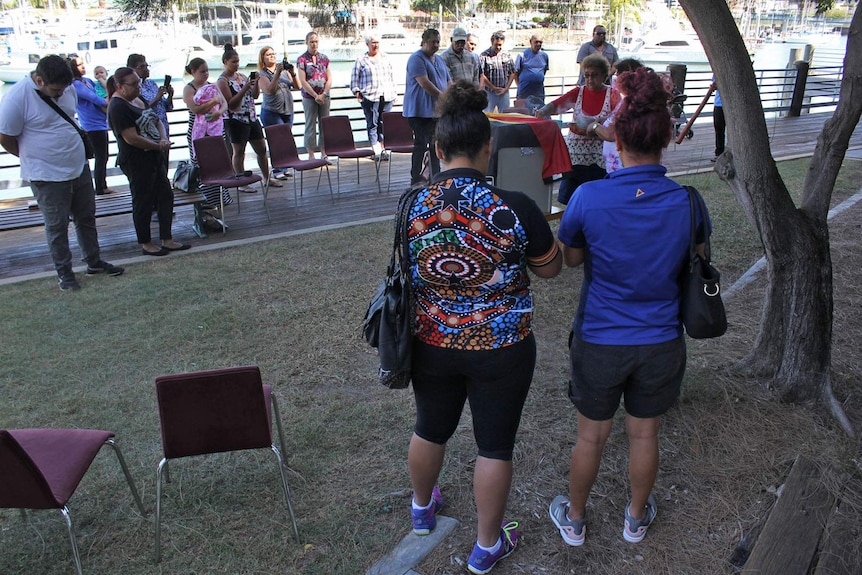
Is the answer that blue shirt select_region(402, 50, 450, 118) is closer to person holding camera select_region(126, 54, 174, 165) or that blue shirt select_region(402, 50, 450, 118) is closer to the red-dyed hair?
person holding camera select_region(126, 54, 174, 165)

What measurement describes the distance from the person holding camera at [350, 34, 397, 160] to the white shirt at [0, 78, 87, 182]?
4.77 meters

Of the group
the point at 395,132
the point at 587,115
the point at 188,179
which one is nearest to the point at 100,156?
the point at 188,179

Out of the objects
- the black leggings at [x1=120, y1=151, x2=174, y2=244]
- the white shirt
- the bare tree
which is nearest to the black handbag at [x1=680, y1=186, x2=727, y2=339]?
the bare tree

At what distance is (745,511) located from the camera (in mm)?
2752

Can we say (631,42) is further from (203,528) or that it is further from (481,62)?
(203,528)

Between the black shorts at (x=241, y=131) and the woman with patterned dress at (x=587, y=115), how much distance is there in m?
3.96

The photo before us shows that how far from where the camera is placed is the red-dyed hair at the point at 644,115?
2.04 m

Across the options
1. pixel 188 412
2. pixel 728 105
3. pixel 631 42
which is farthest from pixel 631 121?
pixel 631 42

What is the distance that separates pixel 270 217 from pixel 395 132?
2.30 m

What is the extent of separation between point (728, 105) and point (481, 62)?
24.4 ft

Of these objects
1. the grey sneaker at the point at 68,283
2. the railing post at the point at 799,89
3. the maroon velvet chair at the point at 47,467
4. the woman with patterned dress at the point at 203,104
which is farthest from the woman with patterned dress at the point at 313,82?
the railing post at the point at 799,89

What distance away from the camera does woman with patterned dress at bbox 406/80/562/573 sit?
6.57ft

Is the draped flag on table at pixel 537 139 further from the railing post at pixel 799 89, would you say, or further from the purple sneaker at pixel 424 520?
the railing post at pixel 799 89

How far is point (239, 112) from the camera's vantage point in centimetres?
800
